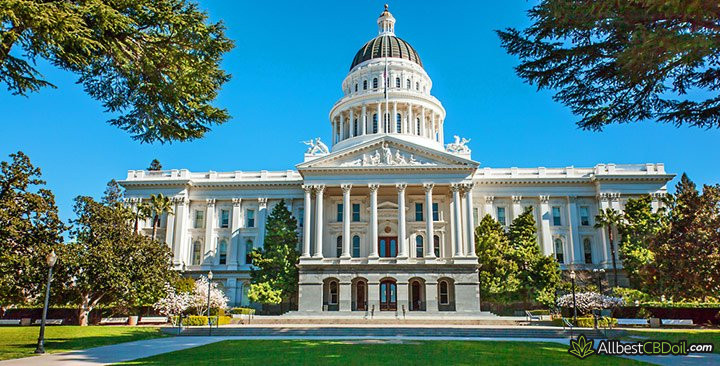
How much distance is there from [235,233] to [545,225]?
112 ft

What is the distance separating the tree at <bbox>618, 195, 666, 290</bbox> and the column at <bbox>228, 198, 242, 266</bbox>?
39322 millimetres

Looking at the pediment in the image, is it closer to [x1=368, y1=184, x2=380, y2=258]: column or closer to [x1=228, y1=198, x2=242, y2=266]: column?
[x1=368, y1=184, x2=380, y2=258]: column

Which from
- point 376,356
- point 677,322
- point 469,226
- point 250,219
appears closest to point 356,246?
point 469,226

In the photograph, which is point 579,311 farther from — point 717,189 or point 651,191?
point 651,191

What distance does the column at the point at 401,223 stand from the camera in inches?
1844

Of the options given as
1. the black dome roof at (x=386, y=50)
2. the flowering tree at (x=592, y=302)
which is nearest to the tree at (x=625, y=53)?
the flowering tree at (x=592, y=302)

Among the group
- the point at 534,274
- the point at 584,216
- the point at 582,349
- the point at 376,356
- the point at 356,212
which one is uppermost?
the point at 356,212

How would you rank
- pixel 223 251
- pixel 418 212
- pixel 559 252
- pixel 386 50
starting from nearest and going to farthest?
pixel 418 212 → pixel 559 252 → pixel 223 251 → pixel 386 50

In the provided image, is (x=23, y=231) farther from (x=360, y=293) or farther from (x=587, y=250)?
(x=587, y=250)

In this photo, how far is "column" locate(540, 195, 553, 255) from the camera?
53.8 m

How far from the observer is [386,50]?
67625 millimetres

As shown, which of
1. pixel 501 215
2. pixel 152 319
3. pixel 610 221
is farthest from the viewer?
pixel 501 215

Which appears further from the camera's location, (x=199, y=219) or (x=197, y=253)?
(x=199, y=219)

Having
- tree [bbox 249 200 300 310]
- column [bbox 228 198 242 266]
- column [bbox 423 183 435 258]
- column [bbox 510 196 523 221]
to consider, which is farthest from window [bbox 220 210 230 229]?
column [bbox 510 196 523 221]
